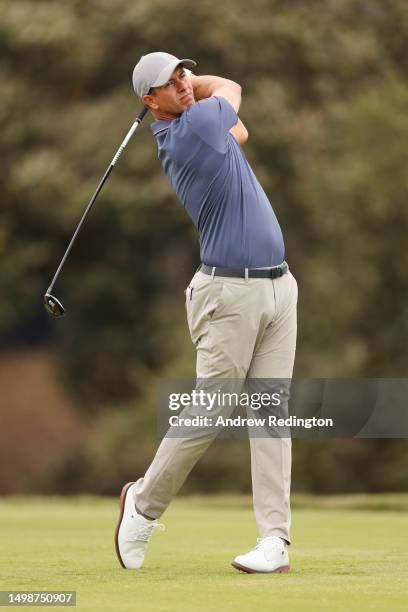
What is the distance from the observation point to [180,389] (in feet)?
48.8

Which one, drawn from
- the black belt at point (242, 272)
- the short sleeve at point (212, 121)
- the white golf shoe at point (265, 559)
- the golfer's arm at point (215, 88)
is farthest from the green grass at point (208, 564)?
the golfer's arm at point (215, 88)

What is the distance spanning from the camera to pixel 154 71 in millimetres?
5230

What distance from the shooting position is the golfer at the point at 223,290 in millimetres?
5094

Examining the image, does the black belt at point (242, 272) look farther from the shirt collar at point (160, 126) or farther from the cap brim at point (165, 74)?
the cap brim at point (165, 74)

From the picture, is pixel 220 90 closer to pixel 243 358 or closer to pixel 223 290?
pixel 223 290

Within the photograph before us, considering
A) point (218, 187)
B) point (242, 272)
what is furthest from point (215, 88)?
point (242, 272)

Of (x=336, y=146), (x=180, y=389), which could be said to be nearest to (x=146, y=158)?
(x=336, y=146)

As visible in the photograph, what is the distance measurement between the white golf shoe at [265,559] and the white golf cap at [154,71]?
1709 mm

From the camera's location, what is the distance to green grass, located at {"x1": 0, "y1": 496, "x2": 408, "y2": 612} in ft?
14.0

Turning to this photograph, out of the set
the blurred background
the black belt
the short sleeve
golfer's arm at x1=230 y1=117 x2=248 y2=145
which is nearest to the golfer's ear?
the short sleeve

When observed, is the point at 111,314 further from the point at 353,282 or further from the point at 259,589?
the point at 259,589

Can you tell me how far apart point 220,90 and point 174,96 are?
21cm

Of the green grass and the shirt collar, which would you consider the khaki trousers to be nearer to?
the green grass

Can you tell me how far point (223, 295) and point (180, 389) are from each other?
9.78 m
